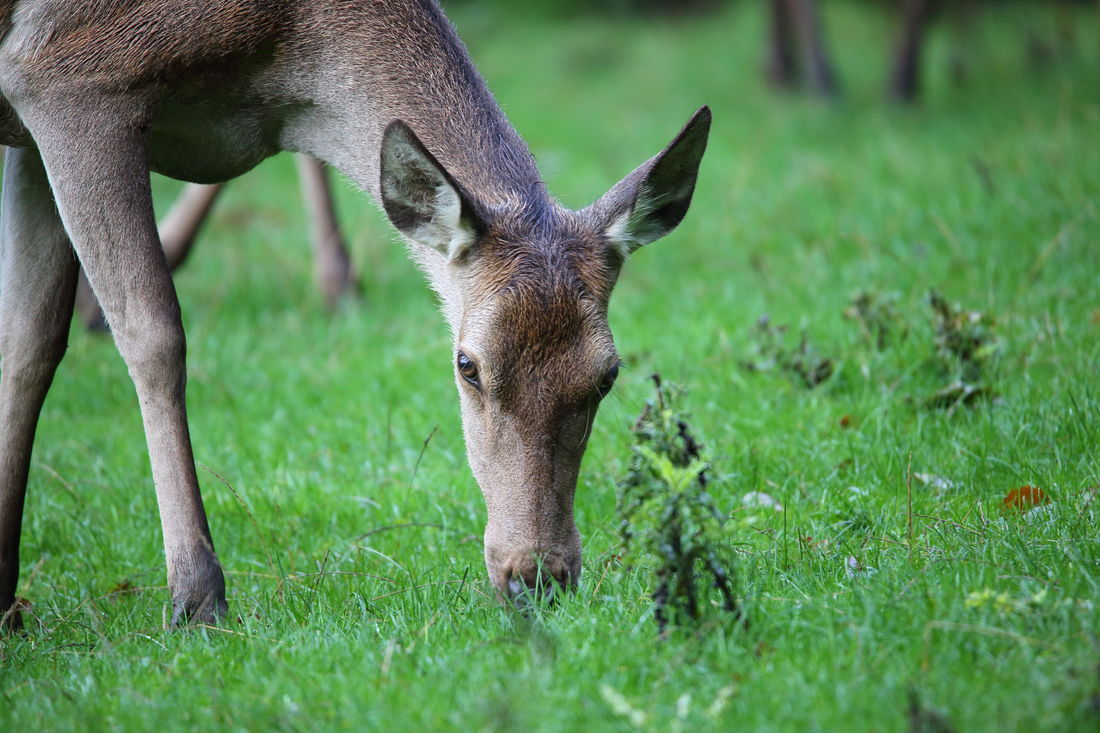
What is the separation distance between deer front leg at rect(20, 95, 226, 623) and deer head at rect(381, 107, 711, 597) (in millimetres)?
885

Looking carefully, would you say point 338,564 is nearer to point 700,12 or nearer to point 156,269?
point 156,269

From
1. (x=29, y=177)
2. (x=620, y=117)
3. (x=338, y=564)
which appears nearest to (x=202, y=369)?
(x=29, y=177)

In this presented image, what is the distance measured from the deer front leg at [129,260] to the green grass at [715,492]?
23.7 inches

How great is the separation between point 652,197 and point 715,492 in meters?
1.24

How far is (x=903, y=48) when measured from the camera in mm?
12688

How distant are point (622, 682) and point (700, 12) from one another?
1848 cm

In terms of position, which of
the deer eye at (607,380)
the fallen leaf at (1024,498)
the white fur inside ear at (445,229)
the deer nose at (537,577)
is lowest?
the deer nose at (537,577)

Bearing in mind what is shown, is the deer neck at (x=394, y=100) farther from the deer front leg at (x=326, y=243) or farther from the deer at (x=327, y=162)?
the deer front leg at (x=326, y=243)

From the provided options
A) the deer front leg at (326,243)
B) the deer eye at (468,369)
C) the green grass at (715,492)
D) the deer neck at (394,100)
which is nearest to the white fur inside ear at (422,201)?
the deer neck at (394,100)

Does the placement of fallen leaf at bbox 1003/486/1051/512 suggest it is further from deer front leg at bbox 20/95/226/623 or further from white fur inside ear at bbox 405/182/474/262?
deer front leg at bbox 20/95/226/623

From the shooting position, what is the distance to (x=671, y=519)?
3.16 metres

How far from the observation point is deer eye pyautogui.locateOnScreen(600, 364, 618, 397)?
12.8ft

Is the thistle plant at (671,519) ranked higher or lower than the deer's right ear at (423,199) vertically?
lower

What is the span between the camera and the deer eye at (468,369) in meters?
3.92
